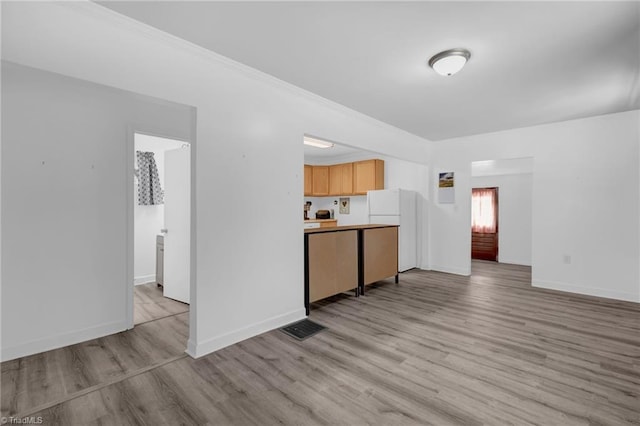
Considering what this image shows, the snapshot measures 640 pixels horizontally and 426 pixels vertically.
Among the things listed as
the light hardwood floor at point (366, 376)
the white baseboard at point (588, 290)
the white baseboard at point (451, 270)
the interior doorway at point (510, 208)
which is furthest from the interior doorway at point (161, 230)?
the interior doorway at point (510, 208)

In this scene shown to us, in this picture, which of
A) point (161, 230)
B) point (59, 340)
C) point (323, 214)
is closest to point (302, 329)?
point (59, 340)

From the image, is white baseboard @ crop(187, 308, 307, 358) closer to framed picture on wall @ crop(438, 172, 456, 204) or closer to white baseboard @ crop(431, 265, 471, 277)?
white baseboard @ crop(431, 265, 471, 277)

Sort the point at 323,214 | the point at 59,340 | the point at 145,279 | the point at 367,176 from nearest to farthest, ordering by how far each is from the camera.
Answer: the point at 59,340
the point at 145,279
the point at 367,176
the point at 323,214

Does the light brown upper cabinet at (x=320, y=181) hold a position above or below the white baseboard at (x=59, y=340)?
above

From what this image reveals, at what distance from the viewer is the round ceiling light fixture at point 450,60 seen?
2.39m

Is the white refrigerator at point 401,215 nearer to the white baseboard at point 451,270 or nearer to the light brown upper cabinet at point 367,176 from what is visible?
the white baseboard at point 451,270

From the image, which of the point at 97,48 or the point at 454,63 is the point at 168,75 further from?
the point at 454,63

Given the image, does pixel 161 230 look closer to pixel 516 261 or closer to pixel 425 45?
pixel 425 45

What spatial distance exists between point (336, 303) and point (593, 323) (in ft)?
9.46

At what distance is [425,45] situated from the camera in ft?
7.64

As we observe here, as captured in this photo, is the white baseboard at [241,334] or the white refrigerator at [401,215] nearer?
the white baseboard at [241,334]

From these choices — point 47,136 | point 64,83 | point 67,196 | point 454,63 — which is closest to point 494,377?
point 454,63

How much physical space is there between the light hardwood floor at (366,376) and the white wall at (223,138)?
42 cm

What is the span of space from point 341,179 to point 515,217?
167 inches
